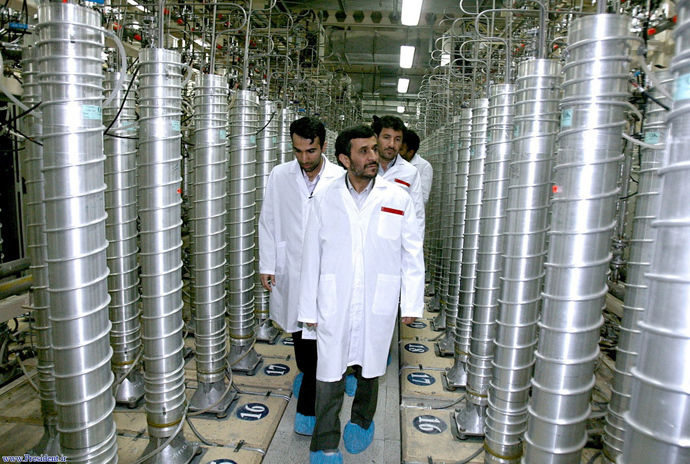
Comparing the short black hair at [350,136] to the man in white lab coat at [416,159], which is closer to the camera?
the short black hair at [350,136]

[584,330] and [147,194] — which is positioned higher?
[147,194]

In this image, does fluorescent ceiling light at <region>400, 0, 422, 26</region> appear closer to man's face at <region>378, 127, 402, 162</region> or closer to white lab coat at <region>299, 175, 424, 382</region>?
man's face at <region>378, 127, 402, 162</region>

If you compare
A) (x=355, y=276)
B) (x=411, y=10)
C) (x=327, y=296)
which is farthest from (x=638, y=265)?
(x=411, y=10)

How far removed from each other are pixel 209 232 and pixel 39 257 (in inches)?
38.0

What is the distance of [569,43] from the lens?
174 centimetres

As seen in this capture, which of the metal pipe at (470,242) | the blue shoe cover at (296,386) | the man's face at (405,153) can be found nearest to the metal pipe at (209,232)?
the blue shoe cover at (296,386)

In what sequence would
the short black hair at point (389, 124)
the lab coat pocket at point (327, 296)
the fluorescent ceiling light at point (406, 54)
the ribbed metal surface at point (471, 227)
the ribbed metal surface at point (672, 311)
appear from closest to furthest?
the ribbed metal surface at point (672, 311) → the lab coat pocket at point (327, 296) → the ribbed metal surface at point (471, 227) → the short black hair at point (389, 124) → the fluorescent ceiling light at point (406, 54)

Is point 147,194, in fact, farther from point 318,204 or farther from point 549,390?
point 549,390

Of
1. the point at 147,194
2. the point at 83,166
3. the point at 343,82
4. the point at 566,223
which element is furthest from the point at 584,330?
the point at 343,82

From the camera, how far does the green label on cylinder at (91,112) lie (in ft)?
5.66

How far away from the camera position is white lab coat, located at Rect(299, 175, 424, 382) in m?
2.63

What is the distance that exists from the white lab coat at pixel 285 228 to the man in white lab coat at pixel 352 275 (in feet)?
2.21

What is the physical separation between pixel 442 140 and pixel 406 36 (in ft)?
9.74

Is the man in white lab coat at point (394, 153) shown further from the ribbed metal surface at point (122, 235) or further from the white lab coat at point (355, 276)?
the ribbed metal surface at point (122, 235)
